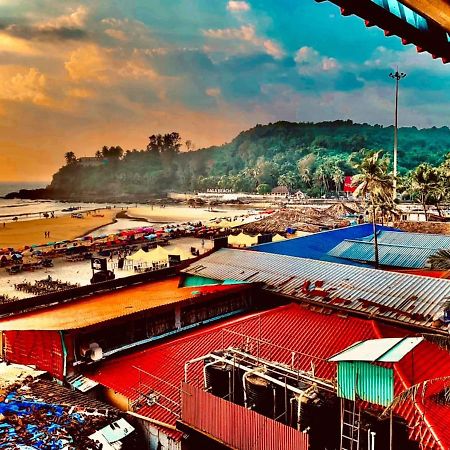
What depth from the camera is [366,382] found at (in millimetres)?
8250

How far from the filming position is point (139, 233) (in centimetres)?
6475

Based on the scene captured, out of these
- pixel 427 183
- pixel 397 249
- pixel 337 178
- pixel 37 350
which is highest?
pixel 337 178

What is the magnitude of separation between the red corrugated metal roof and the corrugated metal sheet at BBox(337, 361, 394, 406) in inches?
63.5

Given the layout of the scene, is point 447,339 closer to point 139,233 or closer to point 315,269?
point 315,269

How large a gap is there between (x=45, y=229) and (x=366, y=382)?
259 feet

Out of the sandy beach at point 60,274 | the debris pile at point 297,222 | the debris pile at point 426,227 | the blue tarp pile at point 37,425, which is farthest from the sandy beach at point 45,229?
the blue tarp pile at point 37,425

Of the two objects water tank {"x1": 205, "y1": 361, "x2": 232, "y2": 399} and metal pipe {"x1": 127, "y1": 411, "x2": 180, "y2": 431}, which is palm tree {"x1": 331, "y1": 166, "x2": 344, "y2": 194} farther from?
metal pipe {"x1": 127, "y1": 411, "x2": 180, "y2": 431}

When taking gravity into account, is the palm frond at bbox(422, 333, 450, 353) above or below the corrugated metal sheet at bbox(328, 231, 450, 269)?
above

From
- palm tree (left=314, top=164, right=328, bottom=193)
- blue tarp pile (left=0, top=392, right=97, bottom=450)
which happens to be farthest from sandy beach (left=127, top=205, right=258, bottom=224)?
blue tarp pile (left=0, top=392, right=97, bottom=450)

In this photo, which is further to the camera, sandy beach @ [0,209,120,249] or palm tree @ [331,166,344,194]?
palm tree @ [331,166,344,194]

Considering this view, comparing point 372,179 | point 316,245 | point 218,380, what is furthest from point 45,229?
point 218,380

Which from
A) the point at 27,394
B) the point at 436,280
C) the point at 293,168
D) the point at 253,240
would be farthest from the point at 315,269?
the point at 293,168

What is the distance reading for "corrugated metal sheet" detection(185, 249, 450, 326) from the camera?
15.1 metres

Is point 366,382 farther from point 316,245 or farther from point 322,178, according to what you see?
point 322,178
